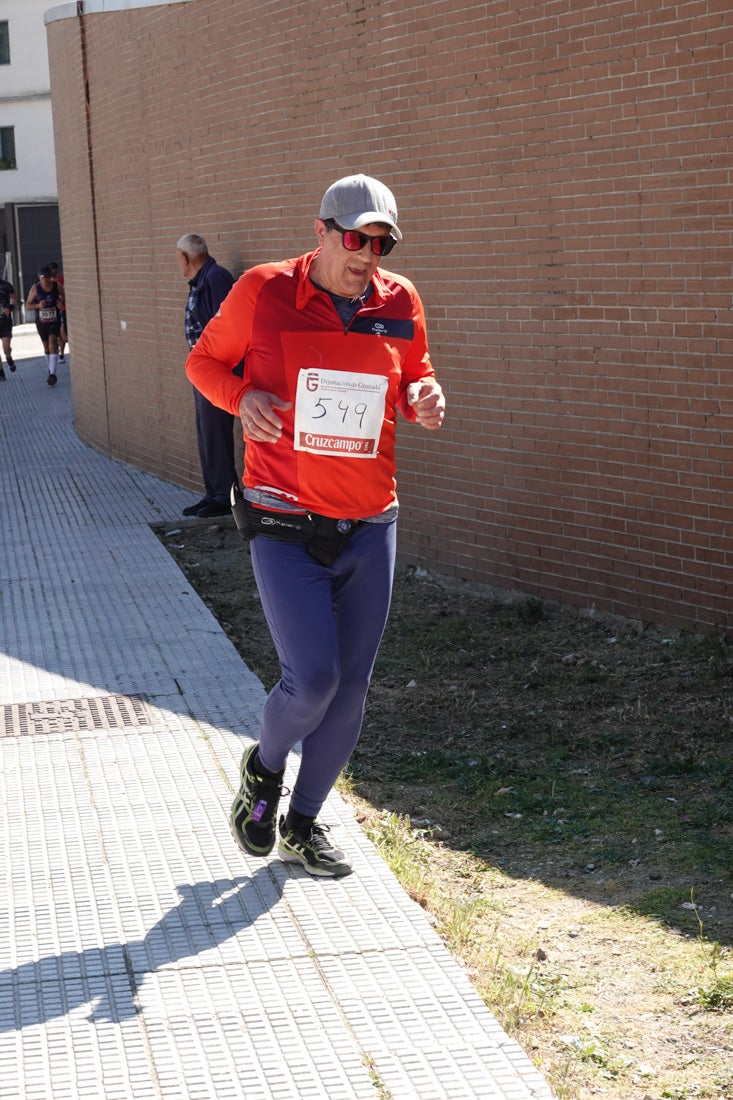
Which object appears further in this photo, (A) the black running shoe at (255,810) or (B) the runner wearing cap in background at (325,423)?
(A) the black running shoe at (255,810)

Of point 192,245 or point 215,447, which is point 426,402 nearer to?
point 192,245

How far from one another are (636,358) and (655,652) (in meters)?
1.47

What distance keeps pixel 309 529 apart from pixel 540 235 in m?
4.07

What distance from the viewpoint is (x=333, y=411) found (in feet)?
13.5

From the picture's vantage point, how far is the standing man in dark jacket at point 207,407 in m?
10.7

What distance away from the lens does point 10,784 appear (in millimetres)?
5371

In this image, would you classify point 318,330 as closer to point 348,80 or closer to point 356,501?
point 356,501

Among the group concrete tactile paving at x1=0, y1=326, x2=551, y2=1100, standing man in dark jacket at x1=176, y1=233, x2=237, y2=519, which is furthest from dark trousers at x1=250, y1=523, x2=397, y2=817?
standing man in dark jacket at x1=176, y1=233, x2=237, y2=519

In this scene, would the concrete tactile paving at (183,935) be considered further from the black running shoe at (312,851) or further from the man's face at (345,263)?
the man's face at (345,263)

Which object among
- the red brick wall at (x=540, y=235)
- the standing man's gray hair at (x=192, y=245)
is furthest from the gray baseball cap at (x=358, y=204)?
the standing man's gray hair at (x=192, y=245)

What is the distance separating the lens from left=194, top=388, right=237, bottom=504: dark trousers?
11.0 metres

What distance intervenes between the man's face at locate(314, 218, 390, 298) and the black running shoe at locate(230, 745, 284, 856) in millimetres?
1430

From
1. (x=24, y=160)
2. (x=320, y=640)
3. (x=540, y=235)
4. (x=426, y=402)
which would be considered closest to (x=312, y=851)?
(x=320, y=640)

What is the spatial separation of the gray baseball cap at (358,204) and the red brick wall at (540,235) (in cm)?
309
